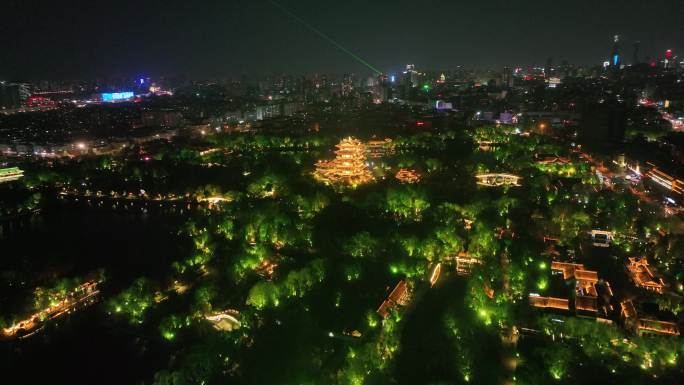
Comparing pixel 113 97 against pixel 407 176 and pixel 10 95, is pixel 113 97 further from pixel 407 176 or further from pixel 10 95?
pixel 407 176

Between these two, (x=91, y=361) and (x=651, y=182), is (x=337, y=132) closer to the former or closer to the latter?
(x=651, y=182)

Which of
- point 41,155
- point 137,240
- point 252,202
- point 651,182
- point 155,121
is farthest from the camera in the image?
point 155,121

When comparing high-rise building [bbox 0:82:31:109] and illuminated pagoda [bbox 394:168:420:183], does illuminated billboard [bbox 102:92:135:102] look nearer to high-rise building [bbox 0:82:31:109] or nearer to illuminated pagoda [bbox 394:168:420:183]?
high-rise building [bbox 0:82:31:109]

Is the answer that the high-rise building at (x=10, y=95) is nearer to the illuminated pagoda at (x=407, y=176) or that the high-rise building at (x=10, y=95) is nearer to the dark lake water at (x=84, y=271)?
the dark lake water at (x=84, y=271)

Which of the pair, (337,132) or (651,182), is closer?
(651,182)

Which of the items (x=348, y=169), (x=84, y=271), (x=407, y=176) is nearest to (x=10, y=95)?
(x=348, y=169)

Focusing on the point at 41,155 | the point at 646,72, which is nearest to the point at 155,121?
the point at 41,155

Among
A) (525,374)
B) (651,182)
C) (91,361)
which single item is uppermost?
(651,182)

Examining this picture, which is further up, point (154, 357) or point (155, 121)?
point (155, 121)
